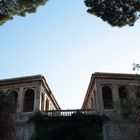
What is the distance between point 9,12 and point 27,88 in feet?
43.3

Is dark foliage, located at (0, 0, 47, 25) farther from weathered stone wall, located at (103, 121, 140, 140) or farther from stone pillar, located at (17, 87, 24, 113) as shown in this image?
weathered stone wall, located at (103, 121, 140, 140)

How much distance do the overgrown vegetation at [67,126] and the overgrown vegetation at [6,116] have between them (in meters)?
2.79

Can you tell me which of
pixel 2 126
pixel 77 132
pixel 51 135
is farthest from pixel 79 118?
pixel 2 126

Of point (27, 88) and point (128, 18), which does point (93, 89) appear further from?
point (128, 18)

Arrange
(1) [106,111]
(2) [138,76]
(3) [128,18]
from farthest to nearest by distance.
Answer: (1) [106,111] < (2) [138,76] < (3) [128,18]

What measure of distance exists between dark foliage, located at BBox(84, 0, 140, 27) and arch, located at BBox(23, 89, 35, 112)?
51.6ft

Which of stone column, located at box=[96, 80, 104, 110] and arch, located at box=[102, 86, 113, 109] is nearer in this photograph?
stone column, located at box=[96, 80, 104, 110]

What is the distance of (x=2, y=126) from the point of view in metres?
22.2

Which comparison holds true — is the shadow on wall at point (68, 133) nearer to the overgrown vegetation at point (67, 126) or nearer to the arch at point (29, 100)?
the overgrown vegetation at point (67, 126)

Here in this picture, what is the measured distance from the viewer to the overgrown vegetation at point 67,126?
2511 cm

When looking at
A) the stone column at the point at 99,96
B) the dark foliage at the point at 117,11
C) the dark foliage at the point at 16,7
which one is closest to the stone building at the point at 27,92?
the stone column at the point at 99,96

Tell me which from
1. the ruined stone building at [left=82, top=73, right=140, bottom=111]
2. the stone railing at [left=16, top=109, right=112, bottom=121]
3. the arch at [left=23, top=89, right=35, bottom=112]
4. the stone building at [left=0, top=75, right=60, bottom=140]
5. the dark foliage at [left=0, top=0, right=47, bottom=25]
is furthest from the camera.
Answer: the arch at [left=23, top=89, right=35, bottom=112]

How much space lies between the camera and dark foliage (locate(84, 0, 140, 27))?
51.6ft

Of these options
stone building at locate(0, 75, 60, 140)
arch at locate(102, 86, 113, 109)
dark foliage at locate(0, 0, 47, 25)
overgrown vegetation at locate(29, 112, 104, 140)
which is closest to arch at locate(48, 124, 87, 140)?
overgrown vegetation at locate(29, 112, 104, 140)
